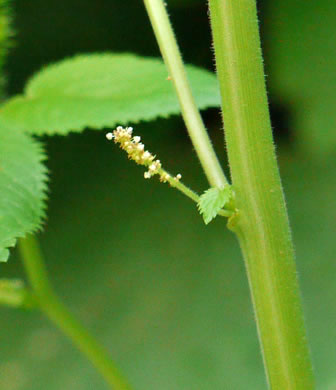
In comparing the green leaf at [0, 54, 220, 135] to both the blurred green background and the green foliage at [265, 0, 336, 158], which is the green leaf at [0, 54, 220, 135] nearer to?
the blurred green background

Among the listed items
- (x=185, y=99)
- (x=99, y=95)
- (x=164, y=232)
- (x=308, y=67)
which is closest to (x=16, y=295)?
(x=99, y=95)

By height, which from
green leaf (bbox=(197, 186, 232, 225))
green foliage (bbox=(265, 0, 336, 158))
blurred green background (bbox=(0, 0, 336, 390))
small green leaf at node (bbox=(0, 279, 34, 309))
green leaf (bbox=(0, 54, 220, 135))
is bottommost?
green leaf (bbox=(197, 186, 232, 225))

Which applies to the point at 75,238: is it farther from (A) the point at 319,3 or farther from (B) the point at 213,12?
(B) the point at 213,12

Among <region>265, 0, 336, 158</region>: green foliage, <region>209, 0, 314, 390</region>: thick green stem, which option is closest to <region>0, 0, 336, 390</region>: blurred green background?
<region>265, 0, 336, 158</region>: green foliage

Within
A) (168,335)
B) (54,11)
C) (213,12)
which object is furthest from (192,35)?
(213,12)

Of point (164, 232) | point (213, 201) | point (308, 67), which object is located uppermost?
point (308, 67)

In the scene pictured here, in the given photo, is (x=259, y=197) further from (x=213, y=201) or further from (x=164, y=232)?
(x=164, y=232)
